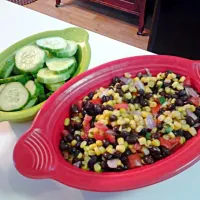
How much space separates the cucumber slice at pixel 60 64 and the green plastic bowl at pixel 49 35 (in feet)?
0.09

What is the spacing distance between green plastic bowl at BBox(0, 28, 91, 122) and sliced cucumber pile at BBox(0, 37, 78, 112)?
0.02 meters

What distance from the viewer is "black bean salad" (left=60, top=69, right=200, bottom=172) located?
670 millimetres

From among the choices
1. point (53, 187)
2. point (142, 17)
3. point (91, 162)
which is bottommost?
point (142, 17)

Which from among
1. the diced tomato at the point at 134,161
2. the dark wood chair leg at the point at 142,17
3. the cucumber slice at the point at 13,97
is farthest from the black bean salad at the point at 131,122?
the dark wood chair leg at the point at 142,17

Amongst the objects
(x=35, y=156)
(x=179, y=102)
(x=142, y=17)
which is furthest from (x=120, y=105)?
(x=142, y=17)

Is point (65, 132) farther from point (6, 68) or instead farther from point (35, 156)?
point (6, 68)

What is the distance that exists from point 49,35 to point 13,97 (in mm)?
247

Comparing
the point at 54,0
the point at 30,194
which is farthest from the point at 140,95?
the point at 54,0

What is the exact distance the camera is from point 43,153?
2.10 ft

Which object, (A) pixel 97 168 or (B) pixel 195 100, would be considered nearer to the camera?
(A) pixel 97 168

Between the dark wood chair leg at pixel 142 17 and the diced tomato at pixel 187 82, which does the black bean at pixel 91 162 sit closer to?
the diced tomato at pixel 187 82

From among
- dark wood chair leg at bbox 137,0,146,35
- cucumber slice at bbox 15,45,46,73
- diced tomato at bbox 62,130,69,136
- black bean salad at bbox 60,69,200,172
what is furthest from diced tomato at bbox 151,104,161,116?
dark wood chair leg at bbox 137,0,146,35

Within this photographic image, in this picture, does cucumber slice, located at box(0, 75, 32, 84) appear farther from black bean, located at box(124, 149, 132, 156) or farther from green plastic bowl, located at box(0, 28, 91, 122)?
black bean, located at box(124, 149, 132, 156)

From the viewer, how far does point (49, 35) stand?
3.02ft
